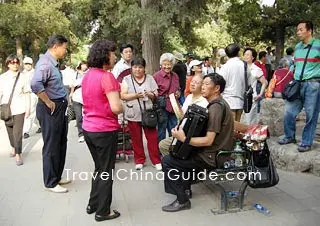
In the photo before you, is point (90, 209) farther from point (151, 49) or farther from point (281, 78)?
point (151, 49)

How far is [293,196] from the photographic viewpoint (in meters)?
4.32

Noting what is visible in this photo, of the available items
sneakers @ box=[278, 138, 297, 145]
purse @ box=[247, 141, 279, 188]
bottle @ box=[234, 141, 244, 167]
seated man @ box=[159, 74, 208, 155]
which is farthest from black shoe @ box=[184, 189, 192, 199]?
sneakers @ box=[278, 138, 297, 145]

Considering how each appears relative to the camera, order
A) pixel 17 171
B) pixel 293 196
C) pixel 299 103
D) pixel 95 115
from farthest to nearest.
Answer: pixel 17 171 < pixel 299 103 < pixel 293 196 < pixel 95 115

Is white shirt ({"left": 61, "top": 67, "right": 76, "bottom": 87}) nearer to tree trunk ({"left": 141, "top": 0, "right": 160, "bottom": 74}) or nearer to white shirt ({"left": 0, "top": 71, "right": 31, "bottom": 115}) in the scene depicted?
tree trunk ({"left": 141, "top": 0, "right": 160, "bottom": 74})

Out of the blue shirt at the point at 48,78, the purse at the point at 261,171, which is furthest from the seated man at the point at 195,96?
the blue shirt at the point at 48,78

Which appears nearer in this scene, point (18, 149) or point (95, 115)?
point (95, 115)

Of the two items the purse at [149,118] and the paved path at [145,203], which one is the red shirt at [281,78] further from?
the purse at [149,118]

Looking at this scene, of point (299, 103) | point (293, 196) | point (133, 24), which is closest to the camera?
point (293, 196)

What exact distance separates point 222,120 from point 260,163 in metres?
0.58

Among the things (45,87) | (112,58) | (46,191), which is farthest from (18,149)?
(112,58)

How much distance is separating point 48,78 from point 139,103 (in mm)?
1428

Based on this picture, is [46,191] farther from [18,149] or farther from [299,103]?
[299,103]

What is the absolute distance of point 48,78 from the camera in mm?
4336

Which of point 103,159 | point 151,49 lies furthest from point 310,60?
point 151,49
